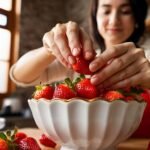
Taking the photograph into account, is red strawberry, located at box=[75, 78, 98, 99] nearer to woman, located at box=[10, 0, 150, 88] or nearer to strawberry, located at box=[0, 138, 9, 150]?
woman, located at box=[10, 0, 150, 88]

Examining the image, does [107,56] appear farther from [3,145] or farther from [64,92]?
[3,145]

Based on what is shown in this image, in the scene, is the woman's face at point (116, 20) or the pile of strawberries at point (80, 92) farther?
the woman's face at point (116, 20)

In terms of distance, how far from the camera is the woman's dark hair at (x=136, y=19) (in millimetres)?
1180

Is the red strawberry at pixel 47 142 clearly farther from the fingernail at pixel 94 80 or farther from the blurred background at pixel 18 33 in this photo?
the blurred background at pixel 18 33

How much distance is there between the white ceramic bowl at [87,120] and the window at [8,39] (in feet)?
8.77

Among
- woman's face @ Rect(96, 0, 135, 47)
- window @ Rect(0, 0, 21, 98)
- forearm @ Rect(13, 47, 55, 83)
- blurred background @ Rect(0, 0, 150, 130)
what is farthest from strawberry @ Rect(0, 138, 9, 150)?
window @ Rect(0, 0, 21, 98)

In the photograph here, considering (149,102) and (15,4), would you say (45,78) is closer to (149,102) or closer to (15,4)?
(149,102)

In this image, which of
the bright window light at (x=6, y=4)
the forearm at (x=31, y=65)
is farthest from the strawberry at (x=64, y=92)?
the bright window light at (x=6, y=4)

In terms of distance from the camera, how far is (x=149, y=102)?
0.62m

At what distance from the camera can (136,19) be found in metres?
1.19

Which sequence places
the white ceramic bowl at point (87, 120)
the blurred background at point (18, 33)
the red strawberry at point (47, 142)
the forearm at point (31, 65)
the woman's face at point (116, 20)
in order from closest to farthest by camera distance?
1. the white ceramic bowl at point (87, 120)
2. the red strawberry at point (47, 142)
3. the forearm at point (31, 65)
4. the woman's face at point (116, 20)
5. the blurred background at point (18, 33)

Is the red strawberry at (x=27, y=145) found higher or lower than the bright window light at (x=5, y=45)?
lower

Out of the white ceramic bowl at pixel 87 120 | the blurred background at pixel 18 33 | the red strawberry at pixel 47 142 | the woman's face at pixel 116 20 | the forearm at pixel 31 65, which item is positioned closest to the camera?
the white ceramic bowl at pixel 87 120

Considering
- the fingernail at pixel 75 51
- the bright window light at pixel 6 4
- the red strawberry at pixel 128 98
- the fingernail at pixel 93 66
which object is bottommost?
the red strawberry at pixel 128 98
